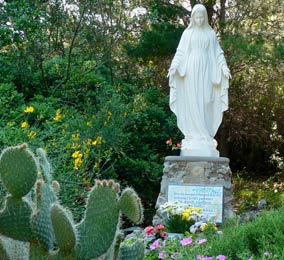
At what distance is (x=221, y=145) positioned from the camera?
14352mm

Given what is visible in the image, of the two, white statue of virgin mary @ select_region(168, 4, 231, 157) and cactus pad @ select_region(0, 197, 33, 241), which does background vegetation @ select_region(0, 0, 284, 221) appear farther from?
cactus pad @ select_region(0, 197, 33, 241)

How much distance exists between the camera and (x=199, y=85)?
25.9 feet

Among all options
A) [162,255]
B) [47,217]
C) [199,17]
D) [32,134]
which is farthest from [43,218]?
[199,17]

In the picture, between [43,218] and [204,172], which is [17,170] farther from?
[204,172]

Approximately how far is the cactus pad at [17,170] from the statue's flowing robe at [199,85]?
600 cm

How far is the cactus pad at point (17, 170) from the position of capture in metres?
1.91

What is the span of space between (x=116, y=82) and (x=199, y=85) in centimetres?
373

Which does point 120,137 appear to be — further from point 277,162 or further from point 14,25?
point 277,162

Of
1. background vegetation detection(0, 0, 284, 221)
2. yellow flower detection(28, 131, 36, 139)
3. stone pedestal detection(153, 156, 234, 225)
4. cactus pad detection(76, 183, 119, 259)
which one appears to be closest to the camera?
cactus pad detection(76, 183, 119, 259)

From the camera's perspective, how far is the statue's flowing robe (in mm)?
7859

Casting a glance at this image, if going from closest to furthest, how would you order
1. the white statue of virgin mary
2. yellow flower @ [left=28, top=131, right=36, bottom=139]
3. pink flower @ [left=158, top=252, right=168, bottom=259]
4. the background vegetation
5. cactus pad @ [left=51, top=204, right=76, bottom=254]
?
cactus pad @ [left=51, top=204, right=76, bottom=254] < pink flower @ [left=158, top=252, right=168, bottom=259] < yellow flower @ [left=28, top=131, right=36, bottom=139] < the white statue of virgin mary < the background vegetation

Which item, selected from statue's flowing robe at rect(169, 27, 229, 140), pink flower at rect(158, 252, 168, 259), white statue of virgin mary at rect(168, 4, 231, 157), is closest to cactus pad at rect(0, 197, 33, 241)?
pink flower at rect(158, 252, 168, 259)

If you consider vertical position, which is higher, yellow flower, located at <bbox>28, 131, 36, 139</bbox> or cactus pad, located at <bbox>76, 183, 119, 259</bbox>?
cactus pad, located at <bbox>76, 183, 119, 259</bbox>

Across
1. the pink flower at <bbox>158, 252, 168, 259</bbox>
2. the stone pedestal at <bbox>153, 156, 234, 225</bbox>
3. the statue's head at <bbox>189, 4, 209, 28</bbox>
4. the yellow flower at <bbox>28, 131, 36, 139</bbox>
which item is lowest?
the pink flower at <bbox>158, 252, 168, 259</bbox>
